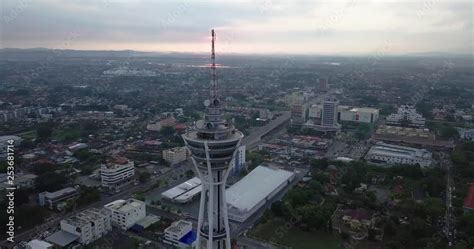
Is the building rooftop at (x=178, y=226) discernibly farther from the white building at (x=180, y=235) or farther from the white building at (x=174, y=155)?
the white building at (x=174, y=155)

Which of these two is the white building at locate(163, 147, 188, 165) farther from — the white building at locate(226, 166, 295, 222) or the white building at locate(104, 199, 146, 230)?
the white building at locate(104, 199, 146, 230)

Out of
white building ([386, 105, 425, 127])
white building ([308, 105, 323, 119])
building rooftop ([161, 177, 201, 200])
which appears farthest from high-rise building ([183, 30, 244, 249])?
white building ([386, 105, 425, 127])

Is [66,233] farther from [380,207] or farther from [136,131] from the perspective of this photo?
[136,131]

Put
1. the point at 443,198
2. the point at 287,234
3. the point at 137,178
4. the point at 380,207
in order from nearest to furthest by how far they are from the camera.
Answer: the point at 287,234
the point at 380,207
the point at 443,198
the point at 137,178

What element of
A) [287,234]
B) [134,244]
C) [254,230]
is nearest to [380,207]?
[287,234]

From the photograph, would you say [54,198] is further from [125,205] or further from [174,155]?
[174,155]

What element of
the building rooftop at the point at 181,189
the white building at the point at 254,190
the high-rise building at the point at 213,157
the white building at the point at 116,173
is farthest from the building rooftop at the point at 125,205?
the high-rise building at the point at 213,157

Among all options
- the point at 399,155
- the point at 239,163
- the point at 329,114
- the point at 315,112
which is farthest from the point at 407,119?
the point at 239,163
